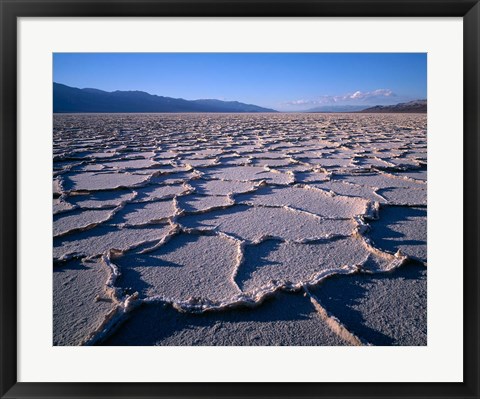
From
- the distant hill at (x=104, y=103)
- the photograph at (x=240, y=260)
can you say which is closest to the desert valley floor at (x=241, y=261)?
the photograph at (x=240, y=260)

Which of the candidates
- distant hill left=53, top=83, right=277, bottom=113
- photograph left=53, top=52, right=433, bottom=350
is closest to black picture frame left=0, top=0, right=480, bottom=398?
photograph left=53, top=52, right=433, bottom=350

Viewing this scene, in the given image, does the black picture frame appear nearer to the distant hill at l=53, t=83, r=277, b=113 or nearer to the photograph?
the photograph

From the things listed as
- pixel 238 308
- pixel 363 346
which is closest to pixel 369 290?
pixel 363 346
